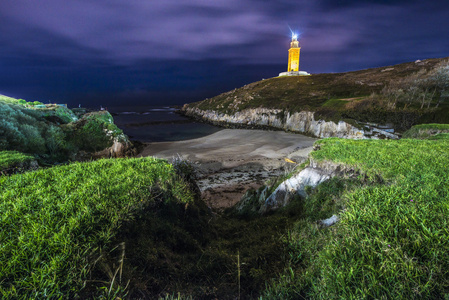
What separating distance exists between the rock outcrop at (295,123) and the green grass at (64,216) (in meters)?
34.6

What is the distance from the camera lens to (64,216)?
2.94 meters

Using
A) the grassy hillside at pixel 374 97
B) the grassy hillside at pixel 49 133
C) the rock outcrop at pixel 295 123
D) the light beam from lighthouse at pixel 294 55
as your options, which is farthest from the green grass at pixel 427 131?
the light beam from lighthouse at pixel 294 55

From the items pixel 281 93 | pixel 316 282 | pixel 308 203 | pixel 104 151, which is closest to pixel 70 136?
pixel 104 151

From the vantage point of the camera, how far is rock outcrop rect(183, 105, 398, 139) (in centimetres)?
3141

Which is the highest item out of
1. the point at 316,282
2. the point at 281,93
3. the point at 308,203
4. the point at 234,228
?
the point at 281,93

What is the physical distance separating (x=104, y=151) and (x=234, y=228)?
2325cm

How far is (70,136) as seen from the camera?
22.2 meters

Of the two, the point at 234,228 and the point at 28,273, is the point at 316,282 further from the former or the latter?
the point at 234,228

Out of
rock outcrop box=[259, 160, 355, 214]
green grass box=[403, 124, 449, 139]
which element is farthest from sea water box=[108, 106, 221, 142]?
rock outcrop box=[259, 160, 355, 214]

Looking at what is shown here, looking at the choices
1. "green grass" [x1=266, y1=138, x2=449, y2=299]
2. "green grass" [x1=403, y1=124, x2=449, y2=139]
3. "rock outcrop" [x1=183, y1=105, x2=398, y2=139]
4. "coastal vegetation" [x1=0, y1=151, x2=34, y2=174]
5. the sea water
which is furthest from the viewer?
the sea water

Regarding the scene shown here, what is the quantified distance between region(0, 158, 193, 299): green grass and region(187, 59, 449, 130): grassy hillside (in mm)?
37522

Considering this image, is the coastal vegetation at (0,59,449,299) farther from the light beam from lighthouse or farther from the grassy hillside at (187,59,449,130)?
the light beam from lighthouse

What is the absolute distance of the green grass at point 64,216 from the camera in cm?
202

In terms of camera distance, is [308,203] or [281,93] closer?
[308,203]
